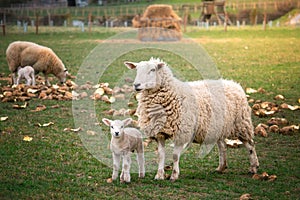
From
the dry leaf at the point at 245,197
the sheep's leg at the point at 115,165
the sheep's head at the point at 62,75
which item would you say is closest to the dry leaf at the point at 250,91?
the sheep's head at the point at 62,75

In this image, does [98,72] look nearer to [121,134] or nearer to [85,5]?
[121,134]

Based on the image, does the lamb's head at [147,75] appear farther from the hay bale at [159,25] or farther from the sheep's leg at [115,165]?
the hay bale at [159,25]

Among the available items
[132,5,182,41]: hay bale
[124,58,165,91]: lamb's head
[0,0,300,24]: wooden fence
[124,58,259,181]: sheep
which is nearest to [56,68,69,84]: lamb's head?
[124,58,259,181]: sheep

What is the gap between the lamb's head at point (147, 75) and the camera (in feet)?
22.3

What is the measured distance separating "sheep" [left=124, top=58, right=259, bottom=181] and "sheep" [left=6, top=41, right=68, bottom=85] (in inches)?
326

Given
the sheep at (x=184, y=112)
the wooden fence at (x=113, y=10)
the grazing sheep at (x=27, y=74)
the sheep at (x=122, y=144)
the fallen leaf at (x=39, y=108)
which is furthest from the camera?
the wooden fence at (x=113, y=10)

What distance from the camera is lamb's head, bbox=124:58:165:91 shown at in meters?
6.80

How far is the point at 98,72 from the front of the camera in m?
17.0

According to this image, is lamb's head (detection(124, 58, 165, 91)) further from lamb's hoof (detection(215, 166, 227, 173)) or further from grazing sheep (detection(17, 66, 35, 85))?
grazing sheep (detection(17, 66, 35, 85))

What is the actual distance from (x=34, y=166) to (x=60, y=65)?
8.26 m

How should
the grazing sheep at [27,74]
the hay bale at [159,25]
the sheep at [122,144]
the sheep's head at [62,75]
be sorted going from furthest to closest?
the hay bale at [159,25] < the sheep's head at [62,75] < the grazing sheep at [27,74] < the sheep at [122,144]

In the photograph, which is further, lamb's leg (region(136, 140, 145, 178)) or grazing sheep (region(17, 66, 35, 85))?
grazing sheep (region(17, 66, 35, 85))

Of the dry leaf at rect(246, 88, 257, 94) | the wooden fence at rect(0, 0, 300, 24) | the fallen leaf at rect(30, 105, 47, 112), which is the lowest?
the fallen leaf at rect(30, 105, 47, 112)

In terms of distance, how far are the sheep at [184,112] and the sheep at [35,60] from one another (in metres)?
8.27
